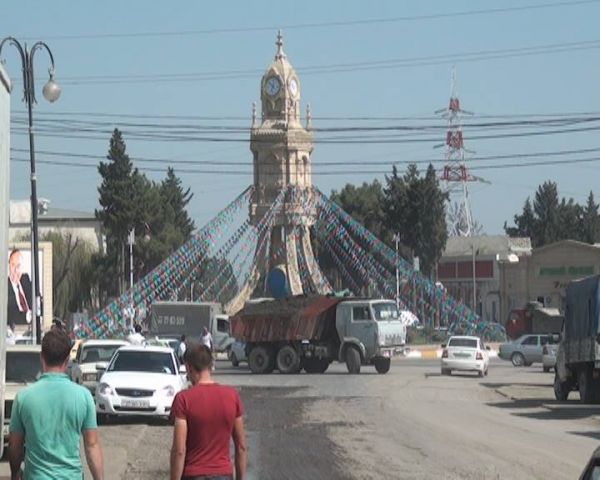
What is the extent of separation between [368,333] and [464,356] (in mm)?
3772

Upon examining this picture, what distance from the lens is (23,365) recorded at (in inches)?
857

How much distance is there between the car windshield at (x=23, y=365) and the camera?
21.7 meters

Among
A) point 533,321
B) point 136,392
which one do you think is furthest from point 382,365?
point 533,321

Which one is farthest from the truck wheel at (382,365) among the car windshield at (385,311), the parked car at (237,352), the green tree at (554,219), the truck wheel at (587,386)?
the green tree at (554,219)

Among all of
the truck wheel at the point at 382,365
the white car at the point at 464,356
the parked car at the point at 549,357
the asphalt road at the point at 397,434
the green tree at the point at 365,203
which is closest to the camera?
the asphalt road at the point at 397,434

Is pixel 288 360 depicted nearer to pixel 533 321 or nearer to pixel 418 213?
pixel 533 321

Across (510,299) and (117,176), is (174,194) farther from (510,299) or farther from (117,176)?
(510,299)

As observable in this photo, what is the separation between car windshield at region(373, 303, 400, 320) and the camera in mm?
49688

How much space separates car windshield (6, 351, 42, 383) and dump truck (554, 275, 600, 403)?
13043 mm

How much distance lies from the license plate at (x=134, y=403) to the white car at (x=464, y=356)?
78.3ft

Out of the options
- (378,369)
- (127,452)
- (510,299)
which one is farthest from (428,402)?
(510,299)

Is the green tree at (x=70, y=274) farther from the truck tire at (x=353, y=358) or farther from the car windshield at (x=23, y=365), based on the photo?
the car windshield at (x=23, y=365)

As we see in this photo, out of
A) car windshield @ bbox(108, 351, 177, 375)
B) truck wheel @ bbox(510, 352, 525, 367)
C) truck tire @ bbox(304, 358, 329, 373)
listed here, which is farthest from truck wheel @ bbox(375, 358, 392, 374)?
car windshield @ bbox(108, 351, 177, 375)

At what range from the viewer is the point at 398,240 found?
3890 inches
